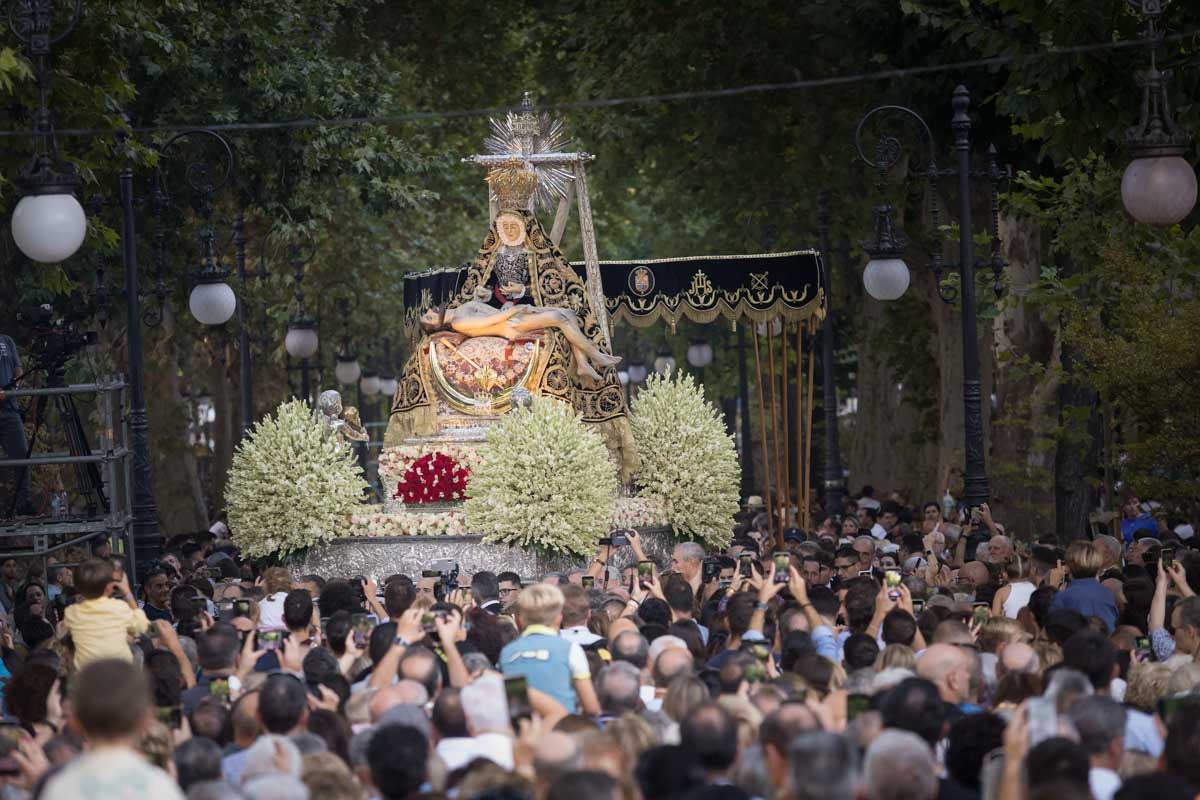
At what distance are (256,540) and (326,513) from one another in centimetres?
77

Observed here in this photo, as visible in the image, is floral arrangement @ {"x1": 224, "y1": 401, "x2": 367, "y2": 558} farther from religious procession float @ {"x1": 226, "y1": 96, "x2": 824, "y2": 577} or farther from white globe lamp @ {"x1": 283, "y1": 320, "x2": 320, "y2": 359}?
white globe lamp @ {"x1": 283, "y1": 320, "x2": 320, "y2": 359}

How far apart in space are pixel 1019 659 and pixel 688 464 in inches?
528

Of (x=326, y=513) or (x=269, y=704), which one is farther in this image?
(x=326, y=513)

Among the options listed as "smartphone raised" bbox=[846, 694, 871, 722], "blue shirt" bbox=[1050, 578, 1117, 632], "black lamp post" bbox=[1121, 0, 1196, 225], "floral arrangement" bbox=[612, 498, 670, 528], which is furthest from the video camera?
"smartphone raised" bbox=[846, 694, 871, 722]

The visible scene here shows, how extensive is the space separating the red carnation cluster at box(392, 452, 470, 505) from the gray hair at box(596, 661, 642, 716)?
12.9 meters

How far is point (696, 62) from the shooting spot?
3272cm

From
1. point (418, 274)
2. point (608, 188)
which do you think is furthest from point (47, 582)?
point (608, 188)

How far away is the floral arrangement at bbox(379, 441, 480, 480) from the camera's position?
896 inches

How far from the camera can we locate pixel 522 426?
67.7ft

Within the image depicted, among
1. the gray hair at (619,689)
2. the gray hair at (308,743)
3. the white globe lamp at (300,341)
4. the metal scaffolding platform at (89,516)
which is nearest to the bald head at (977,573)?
the gray hair at (619,689)

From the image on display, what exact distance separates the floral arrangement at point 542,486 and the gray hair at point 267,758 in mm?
11698

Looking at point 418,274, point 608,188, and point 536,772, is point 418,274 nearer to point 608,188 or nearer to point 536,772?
point 608,188

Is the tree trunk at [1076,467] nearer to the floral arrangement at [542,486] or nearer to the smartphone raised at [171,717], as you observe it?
the floral arrangement at [542,486]

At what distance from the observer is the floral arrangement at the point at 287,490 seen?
70.6 ft
